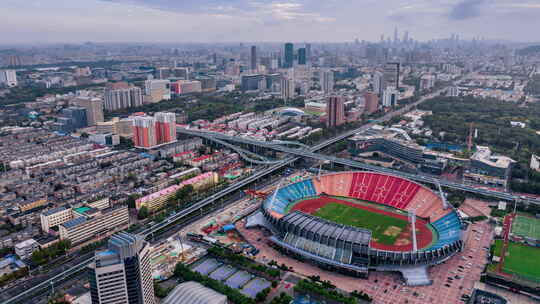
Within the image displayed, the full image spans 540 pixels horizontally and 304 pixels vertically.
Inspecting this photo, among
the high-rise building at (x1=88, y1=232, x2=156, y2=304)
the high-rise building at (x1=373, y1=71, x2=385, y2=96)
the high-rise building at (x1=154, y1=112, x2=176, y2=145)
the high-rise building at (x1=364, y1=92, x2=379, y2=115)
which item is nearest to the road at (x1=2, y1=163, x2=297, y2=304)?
the high-rise building at (x1=88, y1=232, x2=156, y2=304)

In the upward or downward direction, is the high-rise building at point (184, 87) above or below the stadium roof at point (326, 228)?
above

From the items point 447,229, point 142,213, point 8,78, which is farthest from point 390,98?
point 8,78

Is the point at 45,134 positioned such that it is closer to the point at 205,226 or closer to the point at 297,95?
the point at 205,226

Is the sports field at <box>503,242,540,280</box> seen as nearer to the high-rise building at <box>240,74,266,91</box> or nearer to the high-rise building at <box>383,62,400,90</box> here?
the high-rise building at <box>383,62,400,90</box>

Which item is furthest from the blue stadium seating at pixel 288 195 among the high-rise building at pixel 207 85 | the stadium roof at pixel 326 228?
the high-rise building at pixel 207 85

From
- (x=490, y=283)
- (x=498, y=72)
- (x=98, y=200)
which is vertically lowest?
(x=490, y=283)

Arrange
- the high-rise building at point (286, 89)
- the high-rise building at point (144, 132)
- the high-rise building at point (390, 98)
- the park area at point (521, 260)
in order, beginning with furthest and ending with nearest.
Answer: the high-rise building at point (286, 89)
the high-rise building at point (390, 98)
the high-rise building at point (144, 132)
the park area at point (521, 260)

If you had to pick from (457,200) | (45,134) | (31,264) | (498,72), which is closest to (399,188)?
(457,200)

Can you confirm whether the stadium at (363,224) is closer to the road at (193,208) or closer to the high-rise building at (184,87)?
the road at (193,208)
